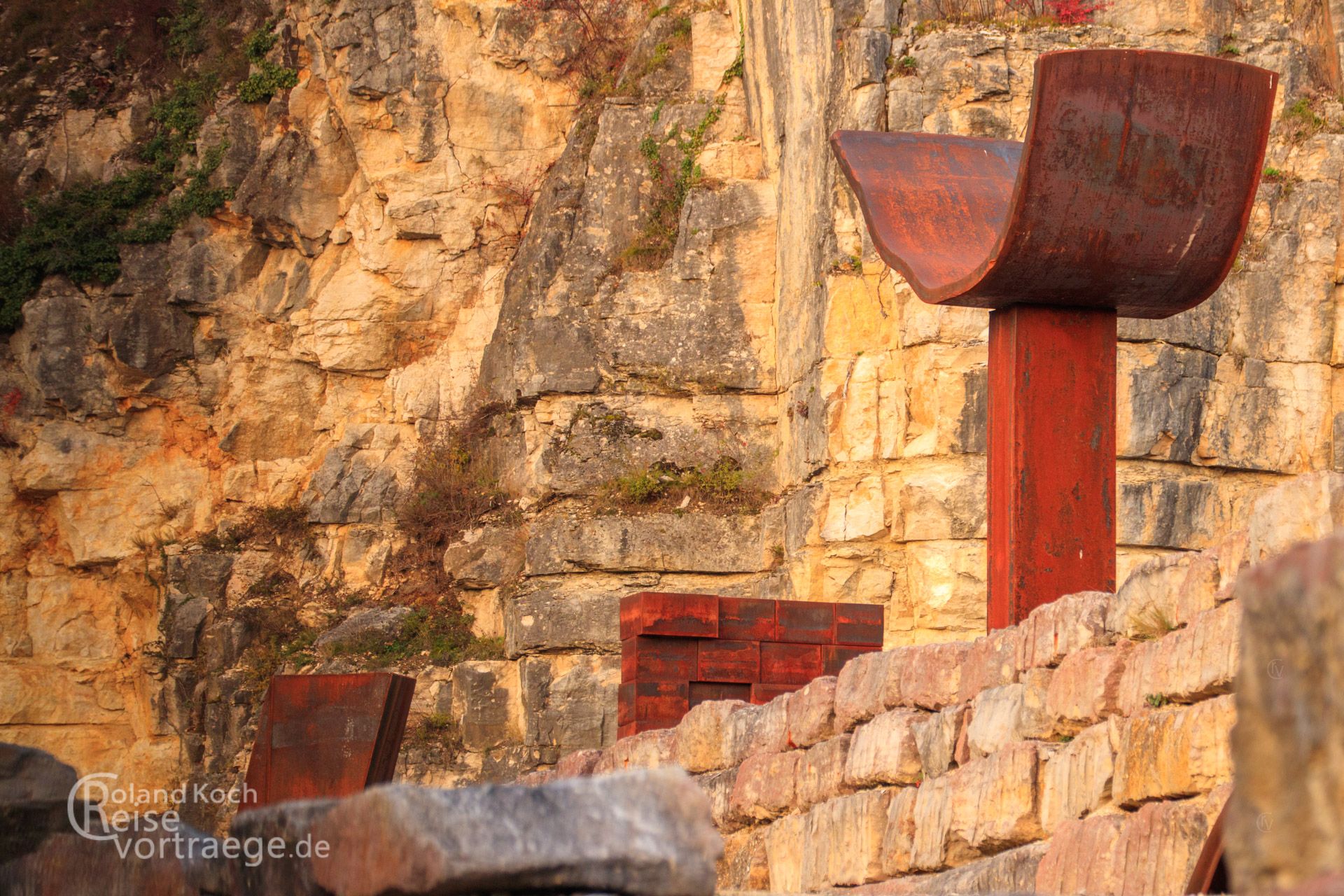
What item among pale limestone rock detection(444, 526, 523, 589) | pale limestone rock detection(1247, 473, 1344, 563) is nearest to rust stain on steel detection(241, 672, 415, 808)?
pale limestone rock detection(1247, 473, 1344, 563)

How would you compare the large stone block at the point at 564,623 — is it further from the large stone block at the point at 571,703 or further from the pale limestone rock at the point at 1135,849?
the pale limestone rock at the point at 1135,849

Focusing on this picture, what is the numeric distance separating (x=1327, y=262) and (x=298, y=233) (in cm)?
1173

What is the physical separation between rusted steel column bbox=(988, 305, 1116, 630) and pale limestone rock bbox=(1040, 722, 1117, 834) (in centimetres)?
148

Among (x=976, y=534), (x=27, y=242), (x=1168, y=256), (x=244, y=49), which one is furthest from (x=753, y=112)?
(x=1168, y=256)

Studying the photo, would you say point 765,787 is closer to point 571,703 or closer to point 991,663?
point 991,663

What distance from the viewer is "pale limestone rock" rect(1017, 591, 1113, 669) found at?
5969 millimetres

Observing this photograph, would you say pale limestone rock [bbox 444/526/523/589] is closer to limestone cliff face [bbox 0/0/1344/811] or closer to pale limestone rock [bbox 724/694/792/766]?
limestone cliff face [bbox 0/0/1344/811]

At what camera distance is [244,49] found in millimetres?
22875

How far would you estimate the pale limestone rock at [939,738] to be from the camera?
673cm

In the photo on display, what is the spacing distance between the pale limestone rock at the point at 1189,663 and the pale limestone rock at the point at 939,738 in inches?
43.0

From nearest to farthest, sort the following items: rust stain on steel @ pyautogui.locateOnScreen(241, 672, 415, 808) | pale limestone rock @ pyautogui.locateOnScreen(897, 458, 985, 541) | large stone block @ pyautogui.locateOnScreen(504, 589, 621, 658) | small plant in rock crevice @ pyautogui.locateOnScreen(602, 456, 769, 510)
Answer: rust stain on steel @ pyautogui.locateOnScreen(241, 672, 415, 808), pale limestone rock @ pyautogui.locateOnScreen(897, 458, 985, 541), large stone block @ pyautogui.locateOnScreen(504, 589, 621, 658), small plant in rock crevice @ pyautogui.locateOnScreen(602, 456, 769, 510)

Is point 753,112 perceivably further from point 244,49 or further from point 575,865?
point 575,865

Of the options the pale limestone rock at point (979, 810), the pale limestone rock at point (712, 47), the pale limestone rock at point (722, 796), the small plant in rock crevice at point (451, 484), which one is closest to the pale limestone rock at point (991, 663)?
the pale limestone rock at point (979, 810)

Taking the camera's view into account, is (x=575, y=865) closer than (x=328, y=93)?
Yes
